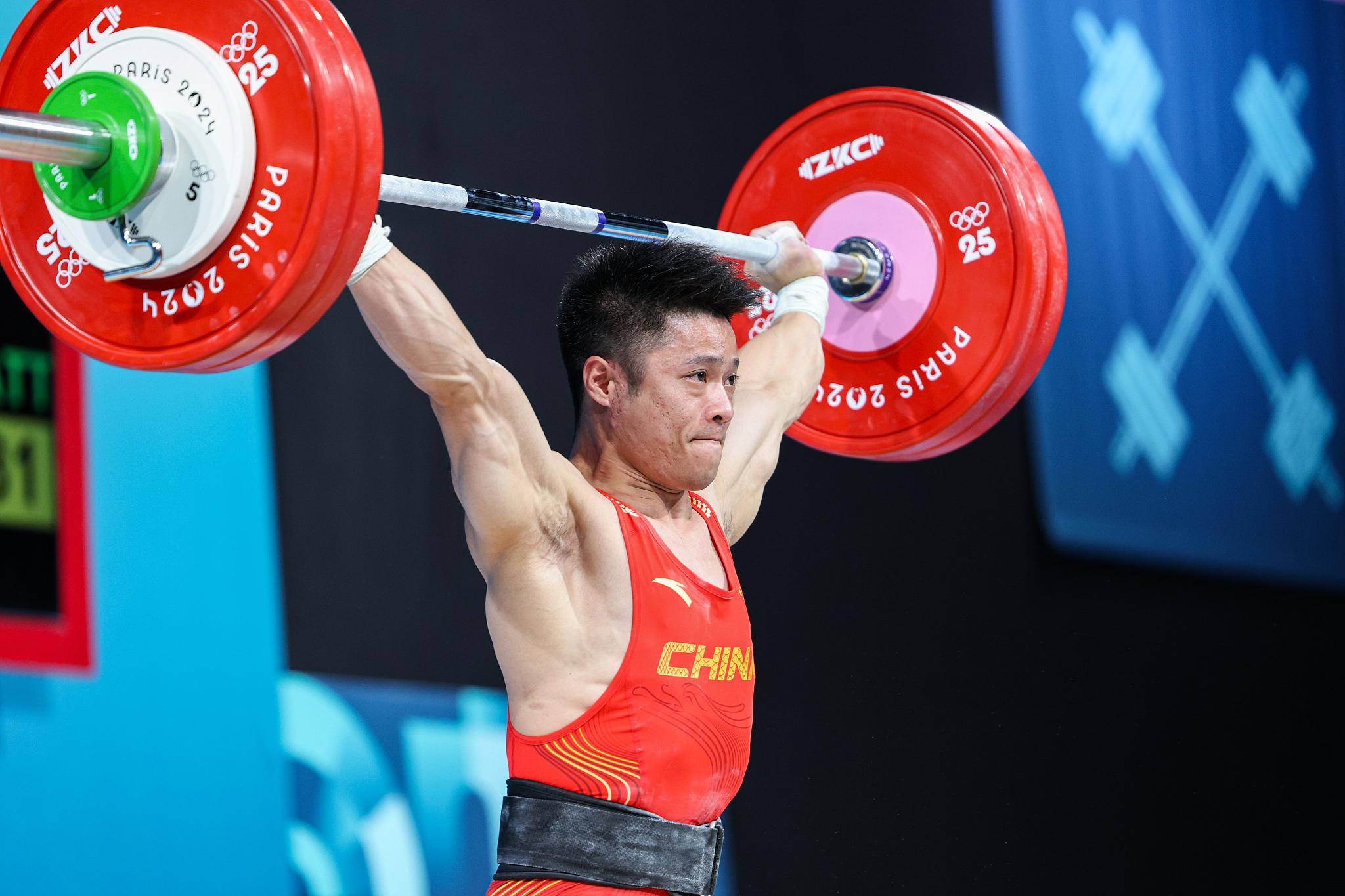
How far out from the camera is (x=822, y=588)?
4.72 m

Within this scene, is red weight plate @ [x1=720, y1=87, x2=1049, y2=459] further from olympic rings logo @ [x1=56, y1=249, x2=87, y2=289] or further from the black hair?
olympic rings logo @ [x1=56, y1=249, x2=87, y2=289]

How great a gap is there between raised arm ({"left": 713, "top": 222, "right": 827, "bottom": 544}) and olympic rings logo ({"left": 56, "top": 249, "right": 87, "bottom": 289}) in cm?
135

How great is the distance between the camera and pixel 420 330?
229cm

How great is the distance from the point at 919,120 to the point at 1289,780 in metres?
3.15

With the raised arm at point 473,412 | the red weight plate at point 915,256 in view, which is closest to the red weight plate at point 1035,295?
the red weight plate at point 915,256

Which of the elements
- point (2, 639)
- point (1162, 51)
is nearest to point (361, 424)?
point (2, 639)

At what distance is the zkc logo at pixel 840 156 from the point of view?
11.5ft

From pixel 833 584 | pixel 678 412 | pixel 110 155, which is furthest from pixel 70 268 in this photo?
pixel 833 584

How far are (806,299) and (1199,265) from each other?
8.95ft

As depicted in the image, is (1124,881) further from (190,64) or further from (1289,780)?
(190,64)

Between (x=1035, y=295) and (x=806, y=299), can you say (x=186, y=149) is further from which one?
(x=1035, y=295)

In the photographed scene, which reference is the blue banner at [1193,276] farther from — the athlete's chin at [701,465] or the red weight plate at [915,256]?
the athlete's chin at [701,465]

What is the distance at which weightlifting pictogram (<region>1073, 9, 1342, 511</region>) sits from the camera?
5.26 metres

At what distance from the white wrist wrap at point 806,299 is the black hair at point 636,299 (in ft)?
1.58
